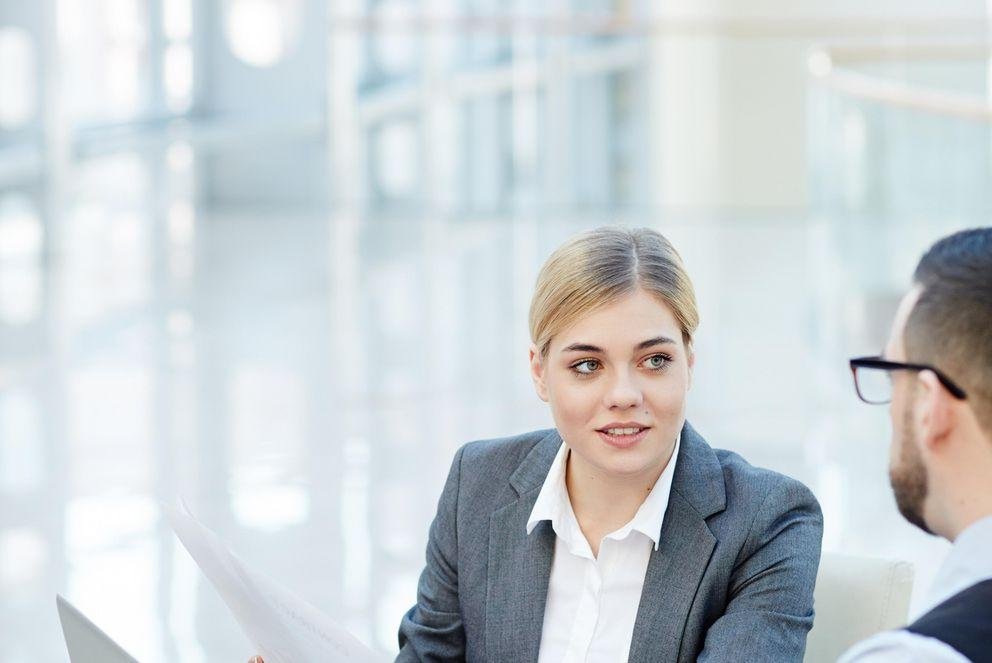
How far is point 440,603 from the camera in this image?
201cm

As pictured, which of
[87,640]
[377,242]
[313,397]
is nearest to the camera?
[87,640]

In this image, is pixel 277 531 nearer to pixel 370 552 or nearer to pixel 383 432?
pixel 370 552

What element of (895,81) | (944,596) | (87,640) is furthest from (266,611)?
(895,81)

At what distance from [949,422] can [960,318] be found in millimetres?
87

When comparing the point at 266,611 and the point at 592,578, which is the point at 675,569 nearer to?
the point at 592,578

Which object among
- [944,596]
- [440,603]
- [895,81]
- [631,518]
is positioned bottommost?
[440,603]

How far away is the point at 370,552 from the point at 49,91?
6783 mm

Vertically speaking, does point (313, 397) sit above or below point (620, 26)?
below

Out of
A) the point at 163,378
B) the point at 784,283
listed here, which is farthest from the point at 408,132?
the point at 163,378

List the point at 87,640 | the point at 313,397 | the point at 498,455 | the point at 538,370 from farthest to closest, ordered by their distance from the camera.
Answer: the point at 313,397 < the point at 498,455 < the point at 538,370 < the point at 87,640

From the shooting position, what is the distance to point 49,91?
1019 centimetres

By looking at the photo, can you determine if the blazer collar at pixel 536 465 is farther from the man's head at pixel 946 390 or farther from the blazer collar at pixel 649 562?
the man's head at pixel 946 390

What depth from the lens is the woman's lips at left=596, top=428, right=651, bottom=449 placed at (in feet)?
6.02

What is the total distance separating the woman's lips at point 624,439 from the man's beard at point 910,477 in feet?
1.51
